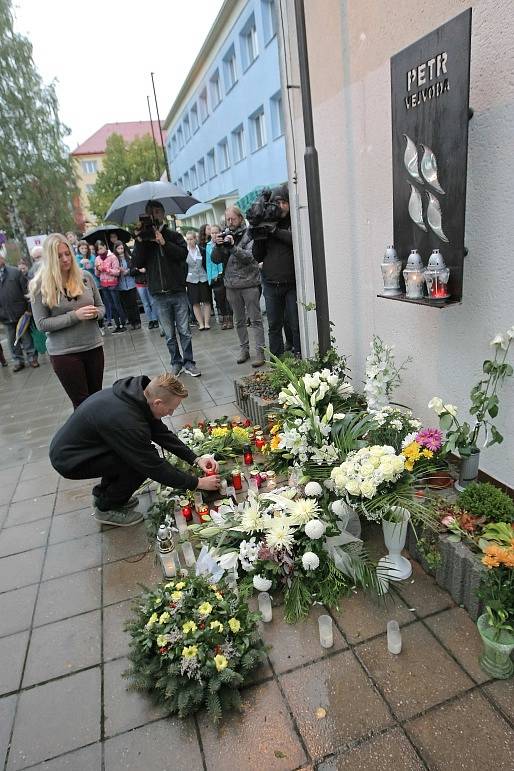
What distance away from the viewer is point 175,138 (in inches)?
1235

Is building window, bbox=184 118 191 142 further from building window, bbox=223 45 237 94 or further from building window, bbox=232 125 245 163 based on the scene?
building window, bbox=232 125 245 163

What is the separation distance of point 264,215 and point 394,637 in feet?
14.0

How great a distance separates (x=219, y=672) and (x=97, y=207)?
136 feet

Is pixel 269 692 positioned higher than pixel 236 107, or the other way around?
pixel 236 107

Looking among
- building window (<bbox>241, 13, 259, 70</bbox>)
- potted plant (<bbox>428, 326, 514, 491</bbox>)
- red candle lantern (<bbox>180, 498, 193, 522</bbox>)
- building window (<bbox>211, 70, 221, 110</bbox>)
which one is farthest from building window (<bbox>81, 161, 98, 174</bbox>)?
potted plant (<bbox>428, 326, 514, 491</bbox>)

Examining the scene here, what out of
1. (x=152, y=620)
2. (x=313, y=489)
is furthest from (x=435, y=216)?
(x=152, y=620)

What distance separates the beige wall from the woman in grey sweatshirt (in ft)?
7.14

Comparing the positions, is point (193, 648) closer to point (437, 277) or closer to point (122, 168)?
point (437, 277)

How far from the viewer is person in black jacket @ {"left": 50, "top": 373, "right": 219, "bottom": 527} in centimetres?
287

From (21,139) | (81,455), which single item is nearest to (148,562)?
(81,455)

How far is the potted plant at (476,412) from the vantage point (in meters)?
2.39

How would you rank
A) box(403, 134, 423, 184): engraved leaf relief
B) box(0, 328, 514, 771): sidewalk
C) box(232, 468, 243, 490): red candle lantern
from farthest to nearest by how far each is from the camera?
box(232, 468, 243, 490): red candle lantern → box(403, 134, 423, 184): engraved leaf relief → box(0, 328, 514, 771): sidewalk

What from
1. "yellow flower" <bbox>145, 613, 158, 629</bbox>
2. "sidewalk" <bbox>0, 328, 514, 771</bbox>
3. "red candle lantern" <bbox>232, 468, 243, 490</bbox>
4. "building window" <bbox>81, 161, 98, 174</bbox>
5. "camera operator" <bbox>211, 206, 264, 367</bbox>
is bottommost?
"sidewalk" <bbox>0, 328, 514, 771</bbox>

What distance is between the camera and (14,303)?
27.1 ft
